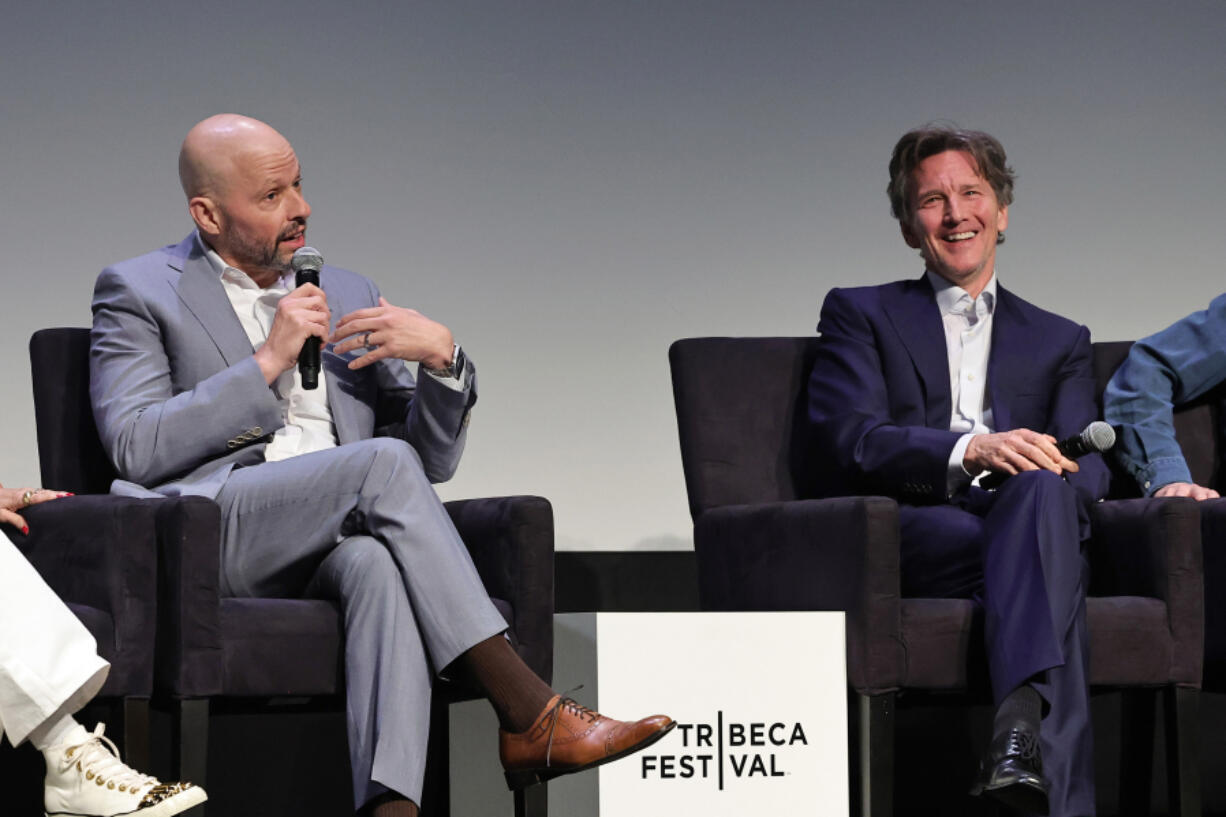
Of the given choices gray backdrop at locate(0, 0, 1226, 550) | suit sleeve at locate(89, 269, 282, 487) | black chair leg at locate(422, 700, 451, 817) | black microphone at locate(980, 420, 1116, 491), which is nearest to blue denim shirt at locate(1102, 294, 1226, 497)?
black microphone at locate(980, 420, 1116, 491)

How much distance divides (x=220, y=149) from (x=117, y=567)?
89 cm

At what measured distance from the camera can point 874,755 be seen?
2674 millimetres

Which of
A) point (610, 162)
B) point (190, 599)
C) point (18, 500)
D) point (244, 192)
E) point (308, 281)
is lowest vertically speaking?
point (190, 599)

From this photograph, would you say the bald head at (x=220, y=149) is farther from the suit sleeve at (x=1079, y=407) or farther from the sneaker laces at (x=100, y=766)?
the suit sleeve at (x=1079, y=407)

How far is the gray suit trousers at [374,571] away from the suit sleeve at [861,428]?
0.86 m

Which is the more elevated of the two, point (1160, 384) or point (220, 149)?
point (220, 149)

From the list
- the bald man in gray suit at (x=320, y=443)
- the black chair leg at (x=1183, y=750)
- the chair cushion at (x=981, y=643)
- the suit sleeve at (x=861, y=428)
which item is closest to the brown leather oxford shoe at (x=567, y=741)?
the bald man in gray suit at (x=320, y=443)

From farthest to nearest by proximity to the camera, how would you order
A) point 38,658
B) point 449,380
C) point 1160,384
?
1. point 1160,384
2. point 449,380
3. point 38,658

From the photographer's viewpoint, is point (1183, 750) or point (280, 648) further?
point (1183, 750)

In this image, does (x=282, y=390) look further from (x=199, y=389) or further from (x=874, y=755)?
(x=874, y=755)

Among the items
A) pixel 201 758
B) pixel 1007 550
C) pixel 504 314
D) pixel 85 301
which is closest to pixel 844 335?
pixel 1007 550

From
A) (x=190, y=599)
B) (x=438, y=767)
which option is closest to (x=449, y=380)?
(x=190, y=599)

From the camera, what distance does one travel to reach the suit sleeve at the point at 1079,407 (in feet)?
10.0

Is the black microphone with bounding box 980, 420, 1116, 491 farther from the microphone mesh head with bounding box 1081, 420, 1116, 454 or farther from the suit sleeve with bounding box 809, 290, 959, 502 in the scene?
the suit sleeve with bounding box 809, 290, 959, 502
